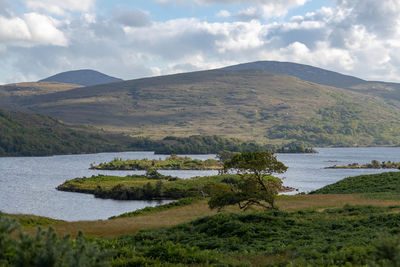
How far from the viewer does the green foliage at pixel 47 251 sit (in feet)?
34.6

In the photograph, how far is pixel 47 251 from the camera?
10805 millimetres

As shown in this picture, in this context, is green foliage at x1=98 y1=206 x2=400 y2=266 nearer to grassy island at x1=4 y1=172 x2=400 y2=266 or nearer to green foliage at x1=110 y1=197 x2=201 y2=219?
grassy island at x1=4 y1=172 x2=400 y2=266

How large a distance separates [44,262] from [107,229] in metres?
26.9

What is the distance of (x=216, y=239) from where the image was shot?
2652 cm

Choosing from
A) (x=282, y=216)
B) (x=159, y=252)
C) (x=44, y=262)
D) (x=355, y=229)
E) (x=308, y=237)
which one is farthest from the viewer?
(x=282, y=216)

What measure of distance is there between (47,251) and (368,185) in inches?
2500

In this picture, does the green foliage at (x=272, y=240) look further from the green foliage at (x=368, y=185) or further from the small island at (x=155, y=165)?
the small island at (x=155, y=165)

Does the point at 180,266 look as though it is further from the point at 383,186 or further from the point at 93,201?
the point at 93,201

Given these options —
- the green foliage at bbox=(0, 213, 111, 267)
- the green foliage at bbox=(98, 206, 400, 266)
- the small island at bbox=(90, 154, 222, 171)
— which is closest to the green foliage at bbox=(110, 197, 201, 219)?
the green foliage at bbox=(98, 206, 400, 266)

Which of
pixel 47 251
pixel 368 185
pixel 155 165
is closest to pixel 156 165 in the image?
pixel 155 165

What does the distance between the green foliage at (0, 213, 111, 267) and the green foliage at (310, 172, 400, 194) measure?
178ft

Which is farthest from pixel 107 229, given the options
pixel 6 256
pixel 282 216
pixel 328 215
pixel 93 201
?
pixel 93 201

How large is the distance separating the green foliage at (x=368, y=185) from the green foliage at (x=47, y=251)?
54271 millimetres

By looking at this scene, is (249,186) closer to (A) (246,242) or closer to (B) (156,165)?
(A) (246,242)
